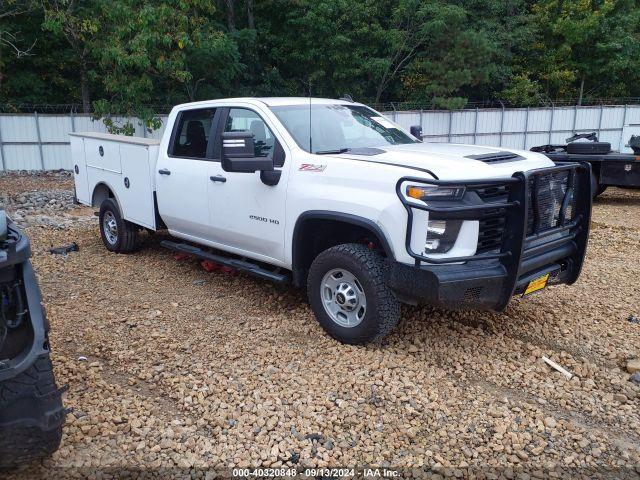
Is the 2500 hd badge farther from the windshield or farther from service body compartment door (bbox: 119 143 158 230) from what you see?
service body compartment door (bbox: 119 143 158 230)

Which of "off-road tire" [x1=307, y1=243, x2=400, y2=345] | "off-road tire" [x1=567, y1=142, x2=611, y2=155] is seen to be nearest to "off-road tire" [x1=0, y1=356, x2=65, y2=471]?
"off-road tire" [x1=307, y1=243, x2=400, y2=345]

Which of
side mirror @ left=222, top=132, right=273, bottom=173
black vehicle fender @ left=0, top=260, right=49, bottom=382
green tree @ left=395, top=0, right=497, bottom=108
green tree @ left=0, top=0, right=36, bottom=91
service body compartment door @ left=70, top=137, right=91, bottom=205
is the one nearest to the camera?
black vehicle fender @ left=0, top=260, right=49, bottom=382

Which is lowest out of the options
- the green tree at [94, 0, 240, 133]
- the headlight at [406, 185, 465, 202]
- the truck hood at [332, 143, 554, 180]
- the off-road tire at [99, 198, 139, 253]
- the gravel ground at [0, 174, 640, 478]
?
the gravel ground at [0, 174, 640, 478]

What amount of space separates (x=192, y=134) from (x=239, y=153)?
1.81 meters

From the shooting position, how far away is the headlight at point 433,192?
13.0 ft

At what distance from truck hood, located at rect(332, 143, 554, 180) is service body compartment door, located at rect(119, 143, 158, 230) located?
276 cm

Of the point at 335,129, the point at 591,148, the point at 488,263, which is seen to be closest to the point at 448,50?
the point at 591,148

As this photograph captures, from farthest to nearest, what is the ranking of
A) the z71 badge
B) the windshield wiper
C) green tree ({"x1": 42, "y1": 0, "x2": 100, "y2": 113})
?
green tree ({"x1": 42, "y1": 0, "x2": 100, "y2": 113}) < the windshield wiper < the z71 badge

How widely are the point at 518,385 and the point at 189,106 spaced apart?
4321mm

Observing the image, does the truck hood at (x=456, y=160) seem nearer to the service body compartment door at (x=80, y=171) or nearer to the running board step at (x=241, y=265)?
the running board step at (x=241, y=265)

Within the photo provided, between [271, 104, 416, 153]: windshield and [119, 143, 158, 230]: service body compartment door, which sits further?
[119, 143, 158, 230]: service body compartment door

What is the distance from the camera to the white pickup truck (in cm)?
400

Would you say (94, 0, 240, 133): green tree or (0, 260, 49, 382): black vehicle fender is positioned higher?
(94, 0, 240, 133): green tree

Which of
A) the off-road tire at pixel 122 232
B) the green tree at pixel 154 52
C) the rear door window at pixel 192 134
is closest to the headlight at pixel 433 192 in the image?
the rear door window at pixel 192 134
